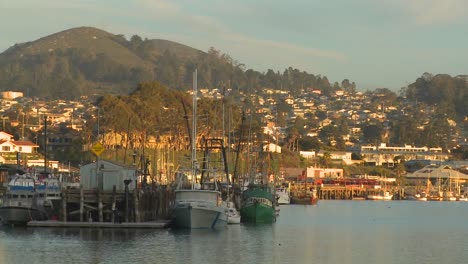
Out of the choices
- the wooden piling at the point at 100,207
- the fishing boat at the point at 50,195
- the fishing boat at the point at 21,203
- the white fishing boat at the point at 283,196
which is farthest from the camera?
the white fishing boat at the point at 283,196

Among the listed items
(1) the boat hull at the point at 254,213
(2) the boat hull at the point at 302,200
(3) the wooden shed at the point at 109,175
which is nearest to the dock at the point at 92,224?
(3) the wooden shed at the point at 109,175

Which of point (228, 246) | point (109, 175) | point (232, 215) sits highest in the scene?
point (109, 175)

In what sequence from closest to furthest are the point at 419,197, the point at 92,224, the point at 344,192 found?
1. the point at 92,224
2. the point at 344,192
3. the point at 419,197

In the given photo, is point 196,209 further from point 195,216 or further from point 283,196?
point 283,196

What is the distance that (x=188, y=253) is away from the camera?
156 feet

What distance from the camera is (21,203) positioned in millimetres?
58250

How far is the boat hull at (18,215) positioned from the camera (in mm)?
58219

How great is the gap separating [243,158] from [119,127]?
18.4 metres

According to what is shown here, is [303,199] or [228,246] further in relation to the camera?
[303,199]

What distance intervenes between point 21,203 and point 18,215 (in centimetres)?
62

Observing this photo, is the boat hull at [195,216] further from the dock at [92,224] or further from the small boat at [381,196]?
the small boat at [381,196]

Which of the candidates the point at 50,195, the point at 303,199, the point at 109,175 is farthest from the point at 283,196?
the point at 50,195

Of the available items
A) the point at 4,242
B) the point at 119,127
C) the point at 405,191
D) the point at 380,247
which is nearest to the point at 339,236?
the point at 380,247

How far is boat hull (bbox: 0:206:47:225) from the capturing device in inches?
2292
